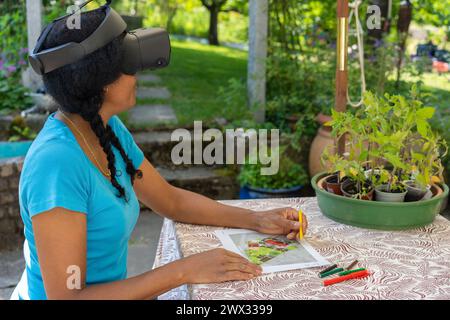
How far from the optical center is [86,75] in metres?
1.57

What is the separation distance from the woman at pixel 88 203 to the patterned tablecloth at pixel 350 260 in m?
0.08

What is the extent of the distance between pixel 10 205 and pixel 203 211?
2.44m

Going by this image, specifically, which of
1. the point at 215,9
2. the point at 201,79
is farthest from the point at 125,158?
the point at 215,9

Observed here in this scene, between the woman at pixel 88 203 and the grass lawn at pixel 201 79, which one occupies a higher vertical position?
the woman at pixel 88 203

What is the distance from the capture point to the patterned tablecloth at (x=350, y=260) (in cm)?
145

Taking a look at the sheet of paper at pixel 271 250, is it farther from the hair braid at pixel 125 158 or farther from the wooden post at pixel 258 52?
the wooden post at pixel 258 52

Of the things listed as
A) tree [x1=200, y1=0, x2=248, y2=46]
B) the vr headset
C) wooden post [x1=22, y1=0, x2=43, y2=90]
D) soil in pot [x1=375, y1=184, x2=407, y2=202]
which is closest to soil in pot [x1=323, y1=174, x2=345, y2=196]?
soil in pot [x1=375, y1=184, x2=407, y2=202]

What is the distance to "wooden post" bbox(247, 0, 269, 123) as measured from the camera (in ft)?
16.3

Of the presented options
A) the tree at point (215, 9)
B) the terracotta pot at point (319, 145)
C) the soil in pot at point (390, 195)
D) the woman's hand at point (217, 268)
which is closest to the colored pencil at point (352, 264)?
the woman's hand at point (217, 268)

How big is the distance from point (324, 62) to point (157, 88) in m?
2.31

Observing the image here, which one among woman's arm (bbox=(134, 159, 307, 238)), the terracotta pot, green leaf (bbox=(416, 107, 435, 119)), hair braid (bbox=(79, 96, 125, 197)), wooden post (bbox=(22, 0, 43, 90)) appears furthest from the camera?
wooden post (bbox=(22, 0, 43, 90))

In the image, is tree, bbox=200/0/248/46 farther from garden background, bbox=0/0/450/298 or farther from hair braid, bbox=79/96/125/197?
hair braid, bbox=79/96/125/197

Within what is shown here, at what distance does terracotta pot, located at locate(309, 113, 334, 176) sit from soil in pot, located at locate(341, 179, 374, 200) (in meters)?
2.47
